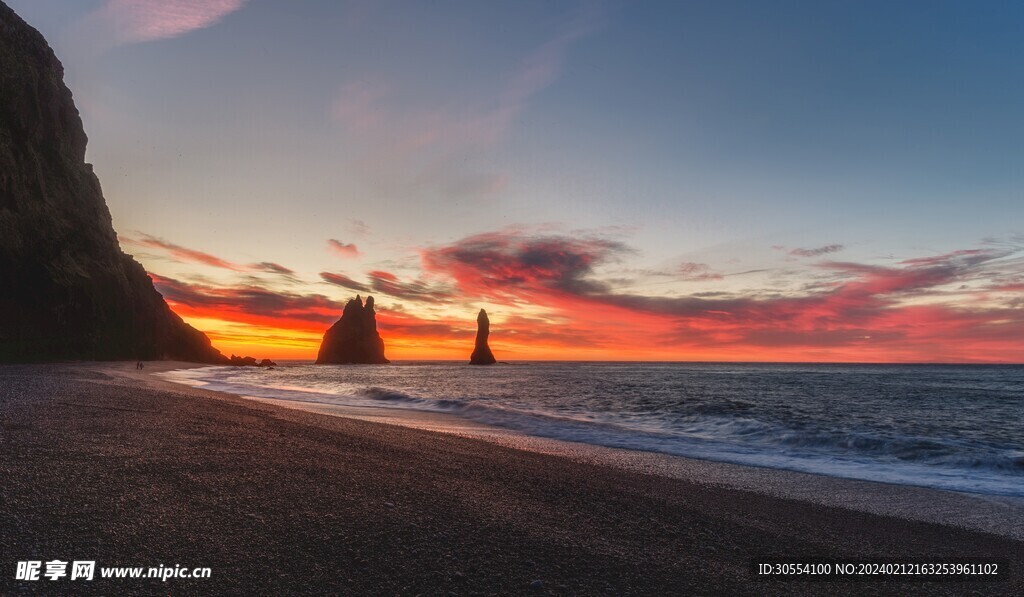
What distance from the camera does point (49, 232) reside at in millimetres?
42938

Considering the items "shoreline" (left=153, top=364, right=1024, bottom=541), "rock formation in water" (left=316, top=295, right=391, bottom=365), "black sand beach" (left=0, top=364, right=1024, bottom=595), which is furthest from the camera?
"rock formation in water" (left=316, top=295, right=391, bottom=365)

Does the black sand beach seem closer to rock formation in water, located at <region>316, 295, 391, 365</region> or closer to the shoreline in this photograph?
the shoreline

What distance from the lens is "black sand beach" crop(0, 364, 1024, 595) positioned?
346 cm

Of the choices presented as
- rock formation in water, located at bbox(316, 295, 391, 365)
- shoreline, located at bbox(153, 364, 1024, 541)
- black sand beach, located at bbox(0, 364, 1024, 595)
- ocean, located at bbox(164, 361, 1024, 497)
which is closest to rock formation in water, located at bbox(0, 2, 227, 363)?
ocean, located at bbox(164, 361, 1024, 497)

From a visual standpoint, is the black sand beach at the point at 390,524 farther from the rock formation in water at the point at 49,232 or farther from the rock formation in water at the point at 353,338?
the rock formation in water at the point at 353,338

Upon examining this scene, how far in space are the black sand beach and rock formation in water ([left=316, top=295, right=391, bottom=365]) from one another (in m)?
147

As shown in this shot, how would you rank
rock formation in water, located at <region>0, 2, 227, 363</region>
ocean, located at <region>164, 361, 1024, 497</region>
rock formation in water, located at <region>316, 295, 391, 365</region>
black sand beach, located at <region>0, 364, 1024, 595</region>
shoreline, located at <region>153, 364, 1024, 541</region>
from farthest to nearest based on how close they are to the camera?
rock formation in water, located at <region>316, 295, 391, 365</region>, rock formation in water, located at <region>0, 2, 227, 363</region>, ocean, located at <region>164, 361, 1024, 497</region>, shoreline, located at <region>153, 364, 1024, 541</region>, black sand beach, located at <region>0, 364, 1024, 595</region>

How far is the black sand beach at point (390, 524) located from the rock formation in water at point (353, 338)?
483 feet

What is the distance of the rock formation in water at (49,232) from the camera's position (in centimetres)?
3928

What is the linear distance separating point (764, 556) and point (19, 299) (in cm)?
5644

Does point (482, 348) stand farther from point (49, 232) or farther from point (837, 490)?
point (837, 490)

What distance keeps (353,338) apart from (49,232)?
354 feet

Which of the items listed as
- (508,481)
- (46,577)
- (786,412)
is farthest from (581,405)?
(46,577)

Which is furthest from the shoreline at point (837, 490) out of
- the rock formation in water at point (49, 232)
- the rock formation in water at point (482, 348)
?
the rock formation in water at point (482, 348)
